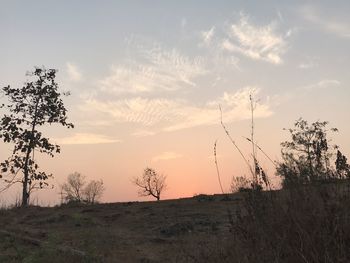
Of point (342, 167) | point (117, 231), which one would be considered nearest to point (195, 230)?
point (117, 231)

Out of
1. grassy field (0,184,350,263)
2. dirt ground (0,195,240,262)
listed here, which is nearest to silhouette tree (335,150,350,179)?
grassy field (0,184,350,263)

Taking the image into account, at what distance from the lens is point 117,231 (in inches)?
660

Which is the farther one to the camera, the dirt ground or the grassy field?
the dirt ground

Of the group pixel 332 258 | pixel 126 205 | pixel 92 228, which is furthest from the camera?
pixel 126 205

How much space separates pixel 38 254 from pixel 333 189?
343 inches

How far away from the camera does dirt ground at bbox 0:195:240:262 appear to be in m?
12.5

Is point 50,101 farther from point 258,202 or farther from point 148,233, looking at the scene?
point 258,202

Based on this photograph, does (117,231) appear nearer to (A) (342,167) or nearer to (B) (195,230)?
(B) (195,230)

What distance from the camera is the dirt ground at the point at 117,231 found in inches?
492

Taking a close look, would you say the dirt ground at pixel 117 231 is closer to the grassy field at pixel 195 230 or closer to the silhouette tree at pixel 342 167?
the grassy field at pixel 195 230

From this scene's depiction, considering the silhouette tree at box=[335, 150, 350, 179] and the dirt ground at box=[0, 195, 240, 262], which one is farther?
the dirt ground at box=[0, 195, 240, 262]

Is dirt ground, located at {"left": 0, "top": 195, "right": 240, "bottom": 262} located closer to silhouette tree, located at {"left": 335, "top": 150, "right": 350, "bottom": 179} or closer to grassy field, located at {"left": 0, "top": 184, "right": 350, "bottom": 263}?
grassy field, located at {"left": 0, "top": 184, "right": 350, "bottom": 263}

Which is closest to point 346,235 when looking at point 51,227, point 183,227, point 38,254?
point 38,254

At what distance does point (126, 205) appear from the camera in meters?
22.2
